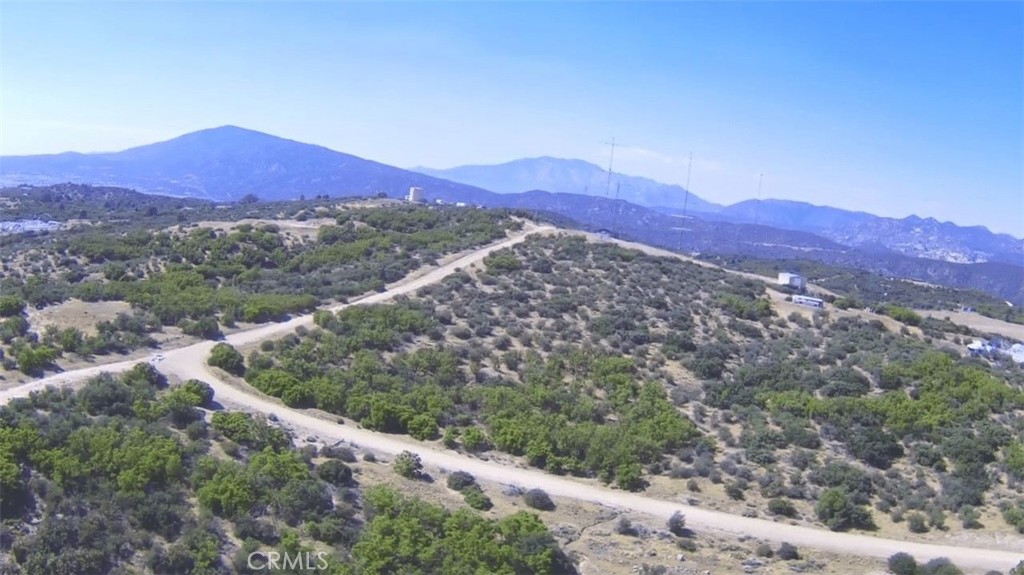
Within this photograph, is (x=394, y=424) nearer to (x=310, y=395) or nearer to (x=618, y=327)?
(x=310, y=395)

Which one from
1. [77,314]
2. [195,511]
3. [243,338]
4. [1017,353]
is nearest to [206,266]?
[77,314]

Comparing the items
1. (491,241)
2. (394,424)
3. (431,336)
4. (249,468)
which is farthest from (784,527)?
(491,241)

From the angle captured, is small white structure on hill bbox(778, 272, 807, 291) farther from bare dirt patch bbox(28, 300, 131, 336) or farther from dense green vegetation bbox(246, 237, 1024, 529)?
bare dirt patch bbox(28, 300, 131, 336)

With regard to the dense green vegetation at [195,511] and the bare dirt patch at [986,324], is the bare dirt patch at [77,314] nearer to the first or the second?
the dense green vegetation at [195,511]

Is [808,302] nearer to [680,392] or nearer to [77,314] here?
[680,392]

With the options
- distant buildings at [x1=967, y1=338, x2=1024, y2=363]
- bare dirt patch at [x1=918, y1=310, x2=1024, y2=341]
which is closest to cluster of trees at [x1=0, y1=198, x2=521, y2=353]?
distant buildings at [x1=967, y1=338, x2=1024, y2=363]
